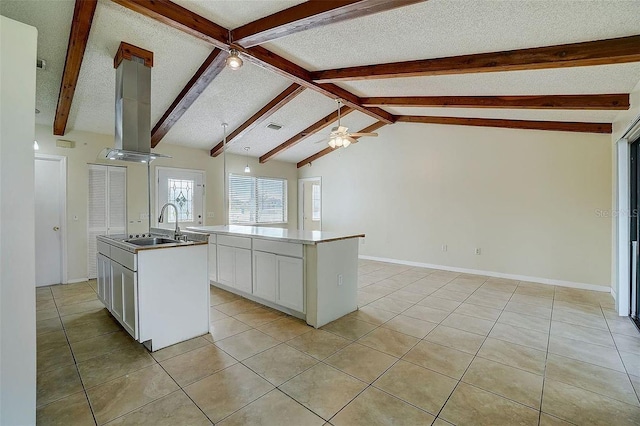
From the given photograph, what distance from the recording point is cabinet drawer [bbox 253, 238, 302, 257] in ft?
10.5

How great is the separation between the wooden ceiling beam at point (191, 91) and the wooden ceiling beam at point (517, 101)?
2.57 metres

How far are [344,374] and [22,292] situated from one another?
2.07 metres

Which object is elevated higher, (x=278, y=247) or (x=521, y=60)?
(x=521, y=60)

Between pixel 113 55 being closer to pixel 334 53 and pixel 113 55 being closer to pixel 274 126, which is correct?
pixel 334 53

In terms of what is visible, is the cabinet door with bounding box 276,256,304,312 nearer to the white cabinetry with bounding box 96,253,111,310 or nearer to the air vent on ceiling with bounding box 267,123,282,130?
the white cabinetry with bounding box 96,253,111,310

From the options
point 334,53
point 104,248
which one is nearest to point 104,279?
point 104,248

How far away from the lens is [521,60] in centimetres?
268

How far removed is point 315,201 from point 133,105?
5.65m

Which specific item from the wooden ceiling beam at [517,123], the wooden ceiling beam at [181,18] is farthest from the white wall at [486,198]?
the wooden ceiling beam at [181,18]

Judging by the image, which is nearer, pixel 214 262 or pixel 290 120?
pixel 214 262

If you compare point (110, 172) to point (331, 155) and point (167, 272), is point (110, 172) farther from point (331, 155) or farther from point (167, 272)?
point (331, 155)

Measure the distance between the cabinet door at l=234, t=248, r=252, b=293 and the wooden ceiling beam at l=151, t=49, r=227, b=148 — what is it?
7.42 ft

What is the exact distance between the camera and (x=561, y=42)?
2471 mm

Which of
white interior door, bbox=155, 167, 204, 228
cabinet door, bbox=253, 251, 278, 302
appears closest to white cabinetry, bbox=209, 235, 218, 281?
cabinet door, bbox=253, 251, 278, 302
